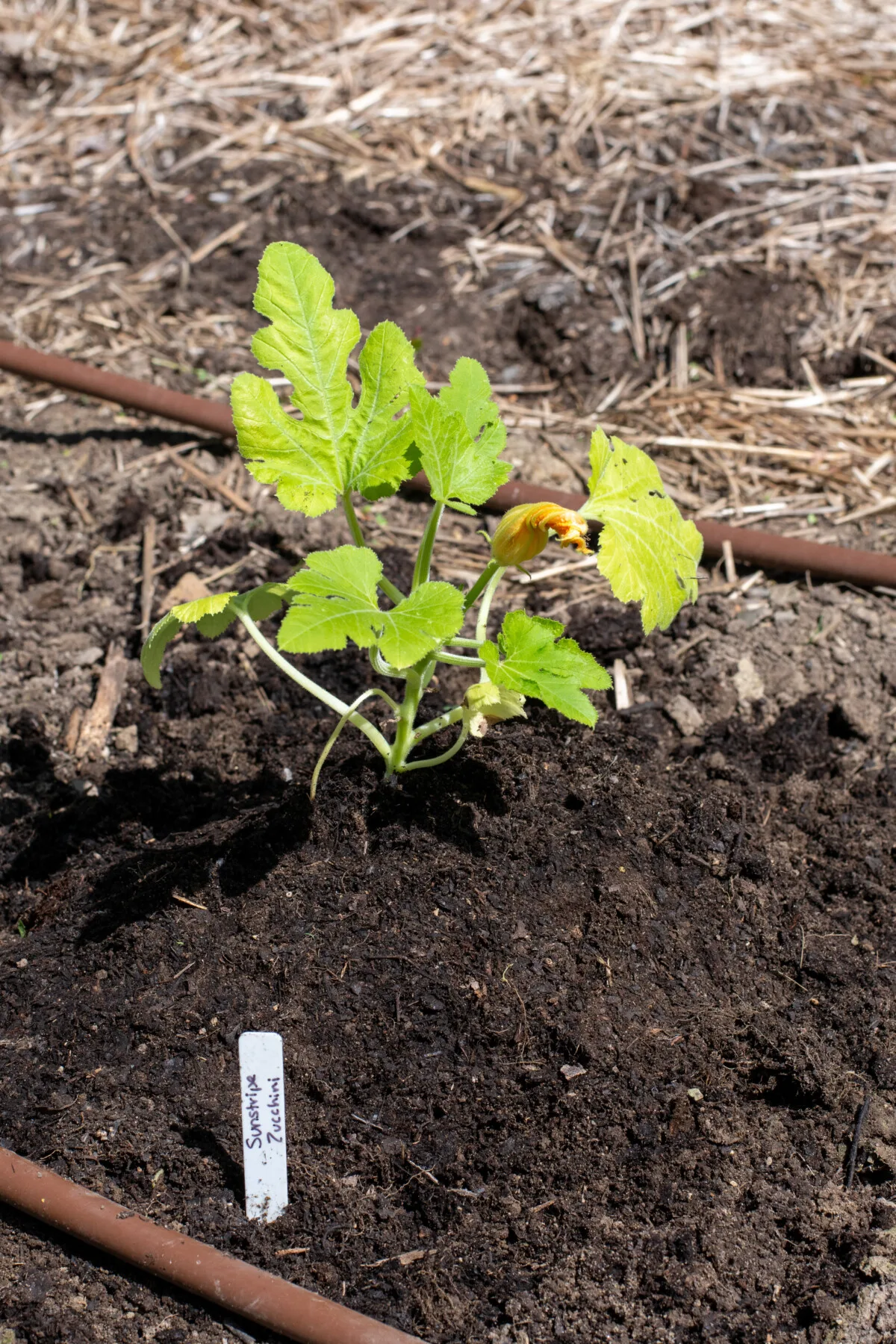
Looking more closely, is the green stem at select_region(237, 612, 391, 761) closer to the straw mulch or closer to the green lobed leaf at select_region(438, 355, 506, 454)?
the green lobed leaf at select_region(438, 355, 506, 454)

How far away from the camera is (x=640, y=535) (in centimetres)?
184

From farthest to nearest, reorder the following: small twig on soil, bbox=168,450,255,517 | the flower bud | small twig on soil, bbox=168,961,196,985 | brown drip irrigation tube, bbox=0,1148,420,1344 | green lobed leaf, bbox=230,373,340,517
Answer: small twig on soil, bbox=168,450,255,517
small twig on soil, bbox=168,961,196,985
green lobed leaf, bbox=230,373,340,517
the flower bud
brown drip irrigation tube, bbox=0,1148,420,1344

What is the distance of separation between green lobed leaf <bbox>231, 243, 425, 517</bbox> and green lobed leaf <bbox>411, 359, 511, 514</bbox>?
0.08m

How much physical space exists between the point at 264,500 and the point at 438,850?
5.11ft

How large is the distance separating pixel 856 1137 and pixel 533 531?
1.19 metres

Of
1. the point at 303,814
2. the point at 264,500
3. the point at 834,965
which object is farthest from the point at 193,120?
the point at 834,965

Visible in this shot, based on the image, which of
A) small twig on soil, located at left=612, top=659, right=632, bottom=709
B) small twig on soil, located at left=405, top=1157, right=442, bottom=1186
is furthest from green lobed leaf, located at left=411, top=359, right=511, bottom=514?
small twig on soil, located at left=405, top=1157, right=442, bottom=1186

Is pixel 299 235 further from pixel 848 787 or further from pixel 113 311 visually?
pixel 848 787

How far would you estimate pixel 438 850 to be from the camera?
2.04 metres

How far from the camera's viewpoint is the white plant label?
1.62 m

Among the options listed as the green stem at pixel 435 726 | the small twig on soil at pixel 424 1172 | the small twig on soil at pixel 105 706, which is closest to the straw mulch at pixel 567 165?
the small twig on soil at pixel 105 706

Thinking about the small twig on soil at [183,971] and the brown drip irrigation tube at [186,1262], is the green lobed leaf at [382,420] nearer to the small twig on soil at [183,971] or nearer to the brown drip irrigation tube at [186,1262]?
the small twig on soil at [183,971]

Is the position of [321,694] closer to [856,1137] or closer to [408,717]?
[408,717]

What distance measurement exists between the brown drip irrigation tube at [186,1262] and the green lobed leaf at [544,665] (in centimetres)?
94
